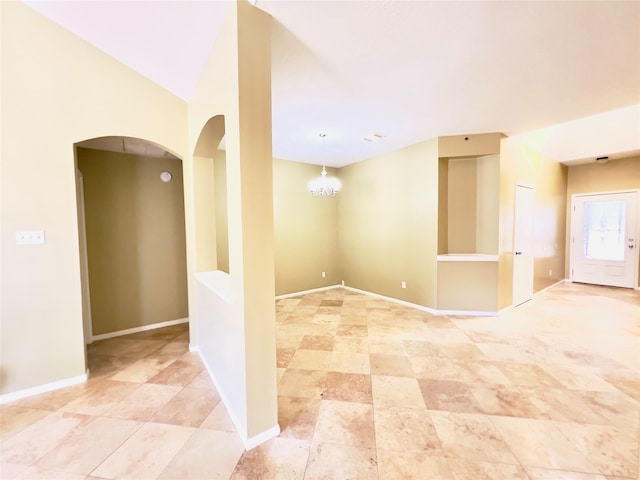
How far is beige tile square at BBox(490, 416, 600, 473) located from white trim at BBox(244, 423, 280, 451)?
5.09 feet

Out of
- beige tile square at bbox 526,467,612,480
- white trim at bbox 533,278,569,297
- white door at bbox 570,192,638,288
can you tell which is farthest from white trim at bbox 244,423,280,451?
white door at bbox 570,192,638,288

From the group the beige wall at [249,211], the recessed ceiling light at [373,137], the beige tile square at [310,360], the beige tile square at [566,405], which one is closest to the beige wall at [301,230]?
the recessed ceiling light at [373,137]

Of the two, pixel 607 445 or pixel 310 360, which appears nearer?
pixel 607 445

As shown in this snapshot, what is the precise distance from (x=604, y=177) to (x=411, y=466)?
7767 millimetres

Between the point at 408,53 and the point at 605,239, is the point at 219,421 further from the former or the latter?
the point at 605,239

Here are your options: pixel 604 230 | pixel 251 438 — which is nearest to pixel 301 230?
pixel 251 438

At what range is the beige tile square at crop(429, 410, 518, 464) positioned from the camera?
162cm

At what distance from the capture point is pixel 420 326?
374 centimetres

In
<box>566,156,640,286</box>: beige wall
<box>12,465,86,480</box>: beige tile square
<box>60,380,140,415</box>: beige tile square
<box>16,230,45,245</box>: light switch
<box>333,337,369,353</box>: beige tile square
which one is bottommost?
<box>333,337,369,353</box>: beige tile square

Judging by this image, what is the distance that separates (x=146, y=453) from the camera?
65.3 inches

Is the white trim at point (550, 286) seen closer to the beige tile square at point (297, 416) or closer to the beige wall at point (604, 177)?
the beige wall at point (604, 177)

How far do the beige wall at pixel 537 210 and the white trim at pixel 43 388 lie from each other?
540cm

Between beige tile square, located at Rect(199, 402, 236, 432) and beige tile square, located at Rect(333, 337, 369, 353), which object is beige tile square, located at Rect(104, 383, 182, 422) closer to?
beige tile square, located at Rect(199, 402, 236, 432)

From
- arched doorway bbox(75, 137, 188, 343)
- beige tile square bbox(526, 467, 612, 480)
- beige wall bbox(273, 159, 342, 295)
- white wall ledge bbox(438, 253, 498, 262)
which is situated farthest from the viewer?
beige wall bbox(273, 159, 342, 295)
